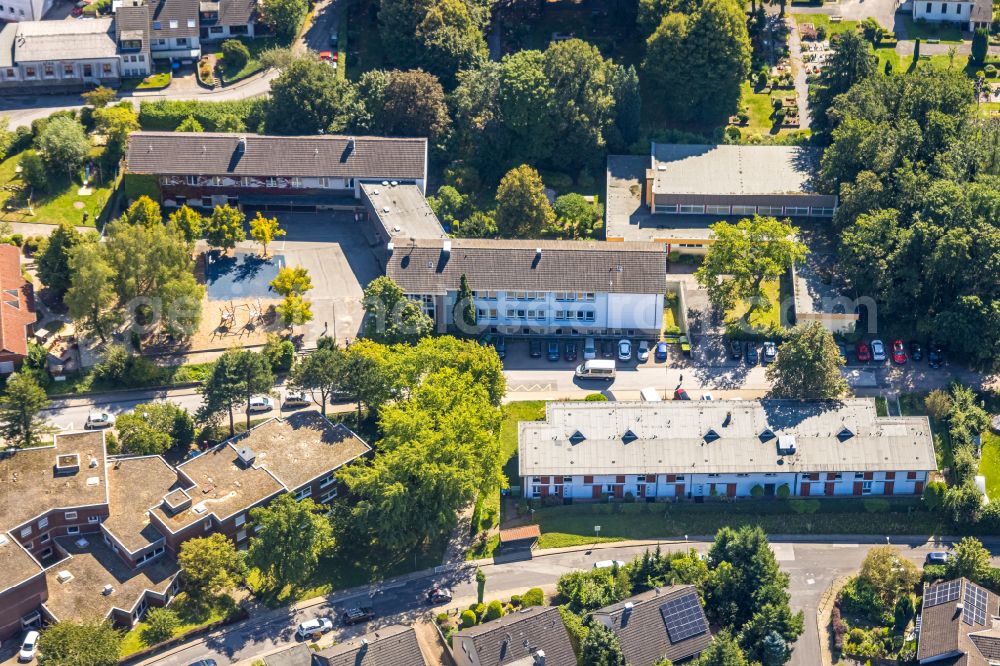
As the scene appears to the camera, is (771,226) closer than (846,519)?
No

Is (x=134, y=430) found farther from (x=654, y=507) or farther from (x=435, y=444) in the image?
(x=654, y=507)

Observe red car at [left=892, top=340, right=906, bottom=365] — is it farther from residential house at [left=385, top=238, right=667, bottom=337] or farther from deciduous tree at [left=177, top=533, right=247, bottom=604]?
deciduous tree at [left=177, top=533, right=247, bottom=604]

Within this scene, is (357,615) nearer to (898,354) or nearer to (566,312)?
(566,312)

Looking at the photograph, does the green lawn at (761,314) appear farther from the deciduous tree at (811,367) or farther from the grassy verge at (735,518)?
the grassy verge at (735,518)

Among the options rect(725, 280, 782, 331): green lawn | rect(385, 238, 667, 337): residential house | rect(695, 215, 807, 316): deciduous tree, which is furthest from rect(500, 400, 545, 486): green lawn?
rect(725, 280, 782, 331): green lawn

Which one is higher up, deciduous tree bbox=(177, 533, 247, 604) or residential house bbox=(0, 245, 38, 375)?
residential house bbox=(0, 245, 38, 375)

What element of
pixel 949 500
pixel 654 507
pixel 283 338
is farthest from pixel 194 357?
pixel 949 500

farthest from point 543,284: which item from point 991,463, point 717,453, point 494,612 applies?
point 991,463
